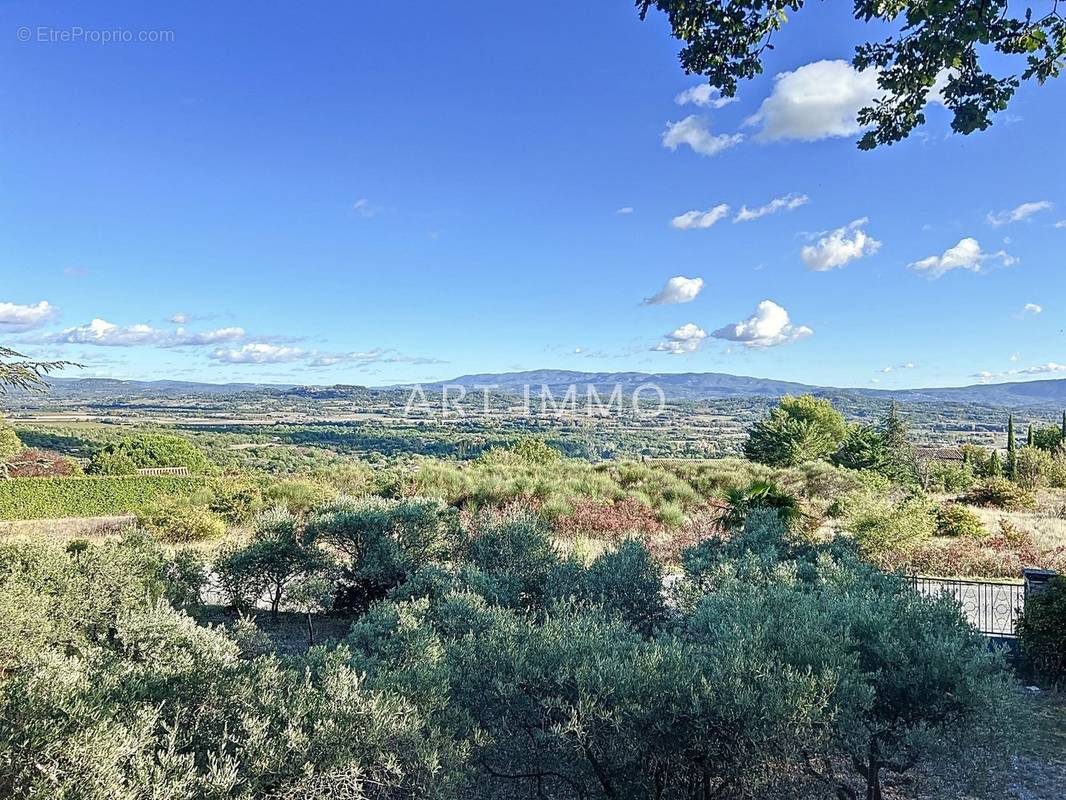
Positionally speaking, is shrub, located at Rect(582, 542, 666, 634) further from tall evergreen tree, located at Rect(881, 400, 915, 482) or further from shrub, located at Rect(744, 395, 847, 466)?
tall evergreen tree, located at Rect(881, 400, 915, 482)

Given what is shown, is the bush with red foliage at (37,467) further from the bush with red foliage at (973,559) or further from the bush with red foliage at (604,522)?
the bush with red foliage at (973,559)

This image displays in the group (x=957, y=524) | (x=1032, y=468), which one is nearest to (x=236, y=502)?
(x=957, y=524)

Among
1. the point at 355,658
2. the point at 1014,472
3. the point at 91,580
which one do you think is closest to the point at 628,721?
the point at 355,658

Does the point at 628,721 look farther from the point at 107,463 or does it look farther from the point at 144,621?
the point at 107,463

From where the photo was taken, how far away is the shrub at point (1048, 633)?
630cm

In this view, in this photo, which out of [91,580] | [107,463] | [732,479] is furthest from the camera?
[107,463]

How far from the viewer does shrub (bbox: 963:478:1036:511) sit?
17.6 metres

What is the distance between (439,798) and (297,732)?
72cm

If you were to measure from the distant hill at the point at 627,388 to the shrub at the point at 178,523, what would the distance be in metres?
49.0

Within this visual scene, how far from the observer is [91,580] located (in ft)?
18.7

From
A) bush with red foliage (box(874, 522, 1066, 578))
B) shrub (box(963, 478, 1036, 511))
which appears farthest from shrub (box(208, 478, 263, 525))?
shrub (box(963, 478, 1036, 511))

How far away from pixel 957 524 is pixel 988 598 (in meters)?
4.47

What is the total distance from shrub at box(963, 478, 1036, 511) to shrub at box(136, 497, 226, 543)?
69.5 feet

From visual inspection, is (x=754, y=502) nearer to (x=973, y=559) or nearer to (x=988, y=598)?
(x=988, y=598)
